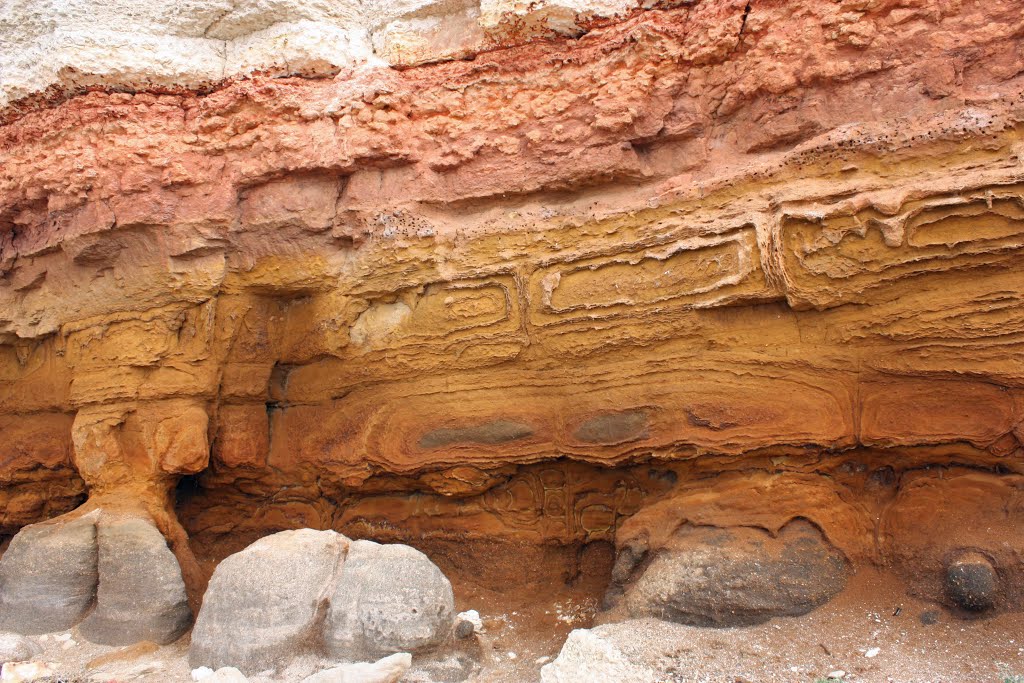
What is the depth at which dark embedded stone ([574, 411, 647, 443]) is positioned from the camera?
171 inches

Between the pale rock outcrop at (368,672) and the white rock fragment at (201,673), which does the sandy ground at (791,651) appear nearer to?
the white rock fragment at (201,673)

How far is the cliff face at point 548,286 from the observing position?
3750 mm

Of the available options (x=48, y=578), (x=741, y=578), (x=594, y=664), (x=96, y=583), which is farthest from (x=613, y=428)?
(x=48, y=578)

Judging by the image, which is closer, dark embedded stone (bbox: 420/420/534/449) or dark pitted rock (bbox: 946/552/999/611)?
dark pitted rock (bbox: 946/552/999/611)

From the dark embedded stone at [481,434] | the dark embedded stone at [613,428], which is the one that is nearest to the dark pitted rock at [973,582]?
the dark embedded stone at [613,428]

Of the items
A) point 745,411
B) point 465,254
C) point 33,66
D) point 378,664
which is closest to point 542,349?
point 465,254

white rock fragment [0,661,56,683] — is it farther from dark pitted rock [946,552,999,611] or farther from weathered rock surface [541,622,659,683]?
dark pitted rock [946,552,999,611]

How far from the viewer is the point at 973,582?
11.2 feet

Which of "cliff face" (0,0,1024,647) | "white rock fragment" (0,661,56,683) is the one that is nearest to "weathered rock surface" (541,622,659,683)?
"cliff face" (0,0,1024,647)

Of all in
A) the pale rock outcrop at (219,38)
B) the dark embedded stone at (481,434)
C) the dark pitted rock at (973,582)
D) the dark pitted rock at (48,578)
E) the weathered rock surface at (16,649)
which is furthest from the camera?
the pale rock outcrop at (219,38)

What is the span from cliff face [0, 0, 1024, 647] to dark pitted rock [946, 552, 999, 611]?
0.07 m

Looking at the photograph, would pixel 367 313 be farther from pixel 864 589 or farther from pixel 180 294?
pixel 864 589

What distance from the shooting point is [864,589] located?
3.76 m

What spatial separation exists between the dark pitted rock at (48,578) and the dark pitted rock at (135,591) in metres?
0.09
